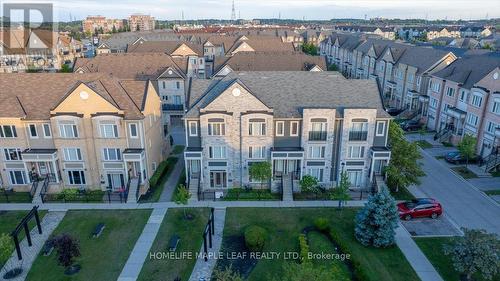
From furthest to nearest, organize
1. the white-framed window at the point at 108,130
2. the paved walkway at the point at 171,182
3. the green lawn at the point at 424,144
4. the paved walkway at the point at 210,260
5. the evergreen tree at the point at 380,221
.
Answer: the green lawn at the point at 424,144 < the paved walkway at the point at 171,182 < the white-framed window at the point at 108,130 < the evergreen tree at the point at 380,221 < the paved walkway at the point at 210,260

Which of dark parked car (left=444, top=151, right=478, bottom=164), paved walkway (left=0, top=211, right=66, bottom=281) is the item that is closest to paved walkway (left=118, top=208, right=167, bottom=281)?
paved walkway (left=0, top=211, right=66, bottom=281)

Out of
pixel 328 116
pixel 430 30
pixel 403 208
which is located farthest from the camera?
pixel 430 30

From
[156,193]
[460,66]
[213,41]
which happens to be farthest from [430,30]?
[156,193]

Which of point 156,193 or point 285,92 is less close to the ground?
point 285,92

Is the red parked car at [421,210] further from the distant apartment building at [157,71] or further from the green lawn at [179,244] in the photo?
the distant apartment building at [157,71]

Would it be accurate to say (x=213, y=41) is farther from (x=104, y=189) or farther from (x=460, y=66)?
(x=104, y=189)

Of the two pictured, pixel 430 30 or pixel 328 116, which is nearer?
pixel 328 116

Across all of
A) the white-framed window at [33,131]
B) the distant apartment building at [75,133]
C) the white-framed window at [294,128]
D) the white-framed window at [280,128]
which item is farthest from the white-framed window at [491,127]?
the white-framed window at [33,131]
